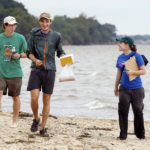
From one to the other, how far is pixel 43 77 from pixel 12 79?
59 centimetres

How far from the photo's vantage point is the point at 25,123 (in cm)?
736

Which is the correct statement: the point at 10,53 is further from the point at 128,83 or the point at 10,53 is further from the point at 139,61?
the point at 139,61

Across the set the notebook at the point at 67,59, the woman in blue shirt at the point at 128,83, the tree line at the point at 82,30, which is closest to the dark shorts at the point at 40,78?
the notebook at the point at 67,59

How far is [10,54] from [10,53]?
16 millimetres

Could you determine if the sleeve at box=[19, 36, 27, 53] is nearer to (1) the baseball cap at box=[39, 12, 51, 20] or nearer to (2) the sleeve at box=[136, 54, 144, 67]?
(1) the baseball cap at box=[39, 12, 51, 20]

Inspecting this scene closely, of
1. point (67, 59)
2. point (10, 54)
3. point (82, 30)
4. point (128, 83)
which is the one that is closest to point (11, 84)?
point (10, 54)

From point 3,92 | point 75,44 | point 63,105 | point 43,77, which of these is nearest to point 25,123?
point 3,92

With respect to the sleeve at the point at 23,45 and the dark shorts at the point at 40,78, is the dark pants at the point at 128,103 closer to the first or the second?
the dark shorts at the point at 40,78

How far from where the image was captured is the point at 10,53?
5.88 meters

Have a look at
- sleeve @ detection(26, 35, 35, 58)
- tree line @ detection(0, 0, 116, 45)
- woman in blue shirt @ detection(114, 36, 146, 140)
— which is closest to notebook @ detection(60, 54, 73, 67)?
sleeve @ detection(26, 35, 35, 58)

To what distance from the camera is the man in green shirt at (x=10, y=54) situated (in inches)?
233

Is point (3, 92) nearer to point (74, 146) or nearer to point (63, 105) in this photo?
point (74, 146)

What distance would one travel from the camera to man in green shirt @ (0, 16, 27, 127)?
591cm

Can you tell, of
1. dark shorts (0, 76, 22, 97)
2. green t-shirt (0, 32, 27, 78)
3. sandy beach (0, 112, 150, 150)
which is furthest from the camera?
dark shorts (0, 76, 22, 97)
